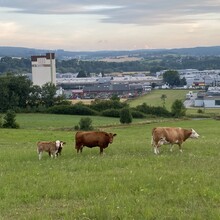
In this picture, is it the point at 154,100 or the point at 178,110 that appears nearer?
the point at 178,110

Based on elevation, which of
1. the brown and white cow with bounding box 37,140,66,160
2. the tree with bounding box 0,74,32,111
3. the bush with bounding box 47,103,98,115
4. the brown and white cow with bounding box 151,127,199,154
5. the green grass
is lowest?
the green grass

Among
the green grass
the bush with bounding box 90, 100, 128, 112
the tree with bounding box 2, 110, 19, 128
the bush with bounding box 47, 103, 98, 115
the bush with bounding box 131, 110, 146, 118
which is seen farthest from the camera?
the green grass

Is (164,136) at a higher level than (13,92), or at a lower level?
higher

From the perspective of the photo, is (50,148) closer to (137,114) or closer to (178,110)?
(137,114)

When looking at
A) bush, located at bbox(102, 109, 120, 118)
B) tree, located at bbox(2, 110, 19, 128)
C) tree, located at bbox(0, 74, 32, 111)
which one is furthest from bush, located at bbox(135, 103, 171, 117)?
tree, located at bbox(2, 110, 19, 128)

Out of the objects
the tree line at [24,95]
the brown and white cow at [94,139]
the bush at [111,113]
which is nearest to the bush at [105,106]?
the bush at [111,113]

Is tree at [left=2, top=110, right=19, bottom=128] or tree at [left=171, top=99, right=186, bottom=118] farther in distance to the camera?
tree at [left=171, top=99, right=186, bottom=118]

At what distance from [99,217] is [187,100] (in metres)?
132

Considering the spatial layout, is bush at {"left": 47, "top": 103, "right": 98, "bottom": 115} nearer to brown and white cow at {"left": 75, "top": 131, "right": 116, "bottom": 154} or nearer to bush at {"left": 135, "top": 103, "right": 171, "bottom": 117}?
bush at {"left": 135, "top": 103, "right": 171, "bottom": 117}

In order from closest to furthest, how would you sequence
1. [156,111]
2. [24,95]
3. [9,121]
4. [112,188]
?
[112,188] < [9,121] < [156,111] < [24,95]

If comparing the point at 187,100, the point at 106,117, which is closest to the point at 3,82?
the point at 106,117

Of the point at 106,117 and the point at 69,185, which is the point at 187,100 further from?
the point at 69,185

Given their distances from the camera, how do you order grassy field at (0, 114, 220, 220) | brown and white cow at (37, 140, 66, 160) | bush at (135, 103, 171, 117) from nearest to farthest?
grassy field at (0, 114, 220, 220)
brown and white cow at (37, 140, 66, 160)
bush at (135, 103, 171, 117)

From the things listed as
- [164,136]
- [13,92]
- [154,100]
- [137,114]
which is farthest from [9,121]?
[154,100]
